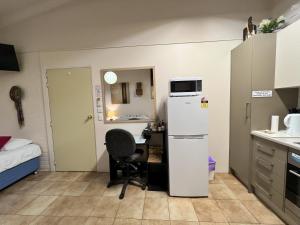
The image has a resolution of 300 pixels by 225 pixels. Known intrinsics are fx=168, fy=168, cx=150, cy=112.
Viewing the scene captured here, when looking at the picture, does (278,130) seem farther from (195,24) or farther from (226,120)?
(195,24)

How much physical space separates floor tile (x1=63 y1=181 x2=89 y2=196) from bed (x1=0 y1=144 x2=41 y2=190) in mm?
918

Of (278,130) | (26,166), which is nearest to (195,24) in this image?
(278,130)

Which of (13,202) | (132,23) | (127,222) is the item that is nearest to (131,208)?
(127,222)

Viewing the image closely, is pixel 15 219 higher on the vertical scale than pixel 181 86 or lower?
lower

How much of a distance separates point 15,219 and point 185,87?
2667 millimetres

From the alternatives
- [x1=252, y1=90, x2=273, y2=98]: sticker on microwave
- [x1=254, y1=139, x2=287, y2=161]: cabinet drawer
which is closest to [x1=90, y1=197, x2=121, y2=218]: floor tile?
[x1=254, y1=139, x2=287, y2=161]: cabinet drawer

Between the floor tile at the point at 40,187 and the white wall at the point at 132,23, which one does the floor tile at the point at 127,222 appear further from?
the white wall at the point at 132,23

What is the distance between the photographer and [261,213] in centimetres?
196

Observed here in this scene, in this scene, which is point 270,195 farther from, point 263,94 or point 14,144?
point 14,144

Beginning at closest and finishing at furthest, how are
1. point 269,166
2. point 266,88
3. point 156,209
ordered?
point 269,166, point 156,209, point 266,88

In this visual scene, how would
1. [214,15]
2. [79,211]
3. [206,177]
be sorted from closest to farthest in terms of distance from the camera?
1. [79,211]
2. [206,177]
3. [214,15]

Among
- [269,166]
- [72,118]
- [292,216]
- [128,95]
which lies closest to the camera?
[292,216]

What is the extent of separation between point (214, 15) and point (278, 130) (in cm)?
203

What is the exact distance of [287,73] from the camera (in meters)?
1.99
